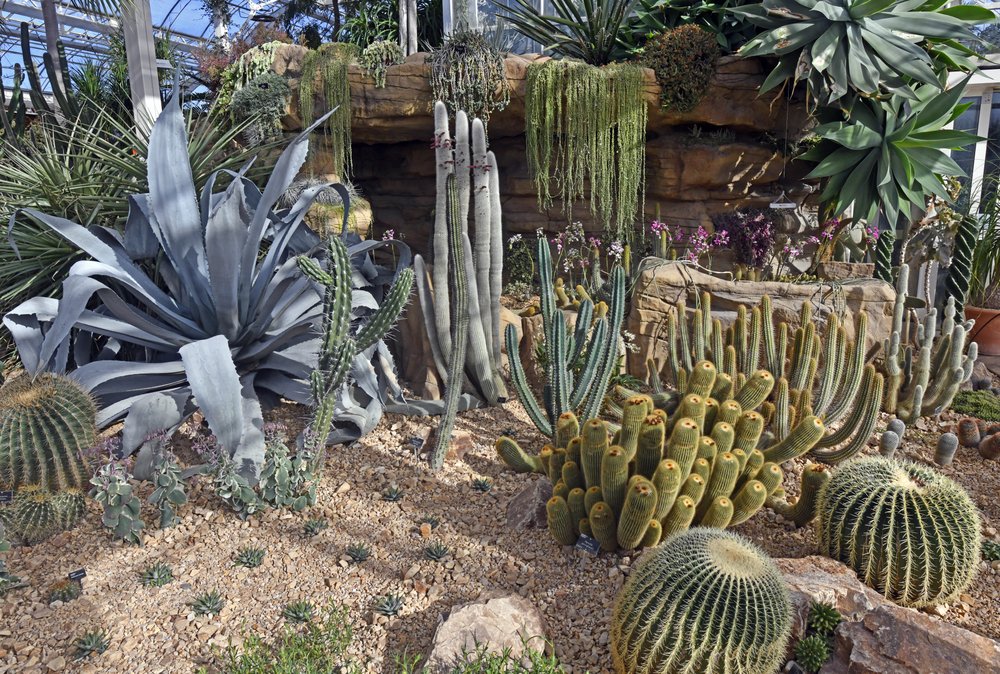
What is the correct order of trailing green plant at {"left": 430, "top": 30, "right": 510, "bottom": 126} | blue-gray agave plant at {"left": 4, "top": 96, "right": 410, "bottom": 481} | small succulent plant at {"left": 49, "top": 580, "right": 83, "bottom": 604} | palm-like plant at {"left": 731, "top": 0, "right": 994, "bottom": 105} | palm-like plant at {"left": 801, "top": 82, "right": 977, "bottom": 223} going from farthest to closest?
trailing green plant at {"left": 430, "top": 30, "right": 510, "bottom": 126}, palm-like plant at {"left": 801, "top": 82, "right": 977, "bottom": 223}, palm-like plant at {"left": 731, "top": 0, "right": 994, "bottom": 105}, blue-gray agave plant at {"left": 4, "top": 96, "right": 410, "bottom": 481}, small succulent plant at {"left": 49, "top": 580, "right": 83, "bottom": 604}

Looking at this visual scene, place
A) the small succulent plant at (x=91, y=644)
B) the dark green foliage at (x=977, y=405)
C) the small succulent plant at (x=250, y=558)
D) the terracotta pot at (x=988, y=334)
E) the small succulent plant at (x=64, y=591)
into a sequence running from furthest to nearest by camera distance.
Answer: the terracotta pot at (x=988, y=334)
the dark green foliage at (x=977, y=405)
the small succulent plant at (x=250, y=558)
the small succulent plant at (x=64, y=591)
the small succulent plant at (x=91, y=644)

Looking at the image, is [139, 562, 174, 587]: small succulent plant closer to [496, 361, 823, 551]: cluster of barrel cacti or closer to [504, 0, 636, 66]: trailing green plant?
[496, 361, 823, 551]: cluster of barrel cacti

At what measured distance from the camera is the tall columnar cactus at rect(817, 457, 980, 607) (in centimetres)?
225

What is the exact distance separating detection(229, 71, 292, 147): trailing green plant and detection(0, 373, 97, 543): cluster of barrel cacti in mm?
4088

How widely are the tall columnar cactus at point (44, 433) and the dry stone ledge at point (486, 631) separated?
1809 mm

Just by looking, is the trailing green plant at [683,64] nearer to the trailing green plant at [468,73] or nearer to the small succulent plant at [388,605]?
the trailing green plant at [468,73]

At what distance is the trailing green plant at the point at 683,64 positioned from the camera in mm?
5742

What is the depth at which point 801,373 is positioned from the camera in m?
3.48

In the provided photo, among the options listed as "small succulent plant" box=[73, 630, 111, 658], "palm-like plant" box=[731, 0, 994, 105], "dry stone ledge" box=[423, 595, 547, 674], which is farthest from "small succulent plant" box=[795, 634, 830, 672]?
"palm-like plant" box=[731, 0, 994, 105]

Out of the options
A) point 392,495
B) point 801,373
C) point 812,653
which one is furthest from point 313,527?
point 801,373

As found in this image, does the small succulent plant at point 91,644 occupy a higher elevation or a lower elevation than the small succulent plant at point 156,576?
lower

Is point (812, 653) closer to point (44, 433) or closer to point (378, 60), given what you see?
point (44, 433)

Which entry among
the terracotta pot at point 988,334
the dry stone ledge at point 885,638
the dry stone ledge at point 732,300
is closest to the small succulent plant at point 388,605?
the dry stone ledge at point 885,638

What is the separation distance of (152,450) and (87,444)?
271 millimetres
